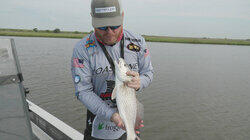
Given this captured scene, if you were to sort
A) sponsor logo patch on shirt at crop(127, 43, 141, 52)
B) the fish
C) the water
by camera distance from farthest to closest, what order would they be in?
the water < sponsor logo patch on shirt at crop(127, 43, 141, 52) < the fish

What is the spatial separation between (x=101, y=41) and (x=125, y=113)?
0.96 m

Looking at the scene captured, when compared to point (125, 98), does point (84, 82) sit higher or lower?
higher

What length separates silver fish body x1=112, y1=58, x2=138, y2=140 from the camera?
2.20m

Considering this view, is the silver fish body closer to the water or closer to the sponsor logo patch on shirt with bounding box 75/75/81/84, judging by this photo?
the sponsor logo patch on shirt with bounding box 75/75/81/84

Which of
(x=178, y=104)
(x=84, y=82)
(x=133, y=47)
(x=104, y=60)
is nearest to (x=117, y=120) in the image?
(x=84, y=82)

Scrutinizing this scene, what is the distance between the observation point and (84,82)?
88.7 inches

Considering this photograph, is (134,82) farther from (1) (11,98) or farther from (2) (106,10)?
(1) (11,98)

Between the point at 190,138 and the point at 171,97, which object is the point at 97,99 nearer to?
the point at 190,138

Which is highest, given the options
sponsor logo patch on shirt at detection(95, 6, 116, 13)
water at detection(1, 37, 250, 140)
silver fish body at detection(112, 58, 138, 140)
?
sponsor logo patch on shirt at detection(95, 6, 116, 13)

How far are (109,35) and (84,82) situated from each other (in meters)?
0.66

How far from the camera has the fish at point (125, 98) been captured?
2195 mm

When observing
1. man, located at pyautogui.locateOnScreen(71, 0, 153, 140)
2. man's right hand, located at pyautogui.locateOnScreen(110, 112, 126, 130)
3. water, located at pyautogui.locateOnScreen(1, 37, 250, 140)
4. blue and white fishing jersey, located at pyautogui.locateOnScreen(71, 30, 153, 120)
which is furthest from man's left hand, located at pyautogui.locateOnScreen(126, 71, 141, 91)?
water, located at pyautogui.locateOnScreen(1, 37, 250, 140)

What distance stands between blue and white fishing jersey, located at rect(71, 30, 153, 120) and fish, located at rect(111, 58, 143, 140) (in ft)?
0.54

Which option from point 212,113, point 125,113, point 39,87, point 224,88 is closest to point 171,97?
point 212,113
